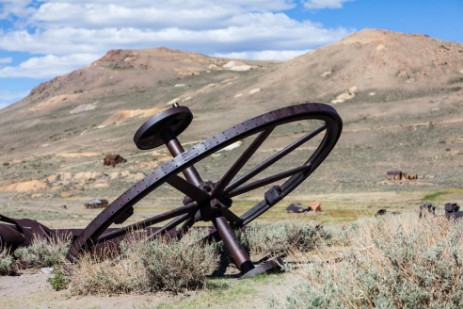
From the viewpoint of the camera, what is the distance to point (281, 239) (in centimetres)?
1198

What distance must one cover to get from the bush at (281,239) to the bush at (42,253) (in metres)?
3.66

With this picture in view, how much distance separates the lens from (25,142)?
315 ft

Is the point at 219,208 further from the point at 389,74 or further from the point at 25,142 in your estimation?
the point at 25,142

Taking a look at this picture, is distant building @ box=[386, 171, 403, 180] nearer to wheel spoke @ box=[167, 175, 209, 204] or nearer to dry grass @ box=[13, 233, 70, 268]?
dry grass @ box=[13, 233, 70, 268]

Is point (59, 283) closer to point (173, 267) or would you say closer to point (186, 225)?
point (173, 267)

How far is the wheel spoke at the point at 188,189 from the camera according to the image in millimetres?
9211

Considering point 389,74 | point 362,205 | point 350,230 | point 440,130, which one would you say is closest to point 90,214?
point 362,205

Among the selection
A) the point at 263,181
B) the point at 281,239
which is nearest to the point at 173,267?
the point at 263,181

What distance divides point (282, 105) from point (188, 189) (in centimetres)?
6545

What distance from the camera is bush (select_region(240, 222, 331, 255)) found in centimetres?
1191

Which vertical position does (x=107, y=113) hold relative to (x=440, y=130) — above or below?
above

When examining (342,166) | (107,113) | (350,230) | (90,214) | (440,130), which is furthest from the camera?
(107,113)

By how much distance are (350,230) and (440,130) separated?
4262cm

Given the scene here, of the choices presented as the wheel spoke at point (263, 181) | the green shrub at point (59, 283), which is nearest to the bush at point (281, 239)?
the wheel spoke at point (263, 181)
